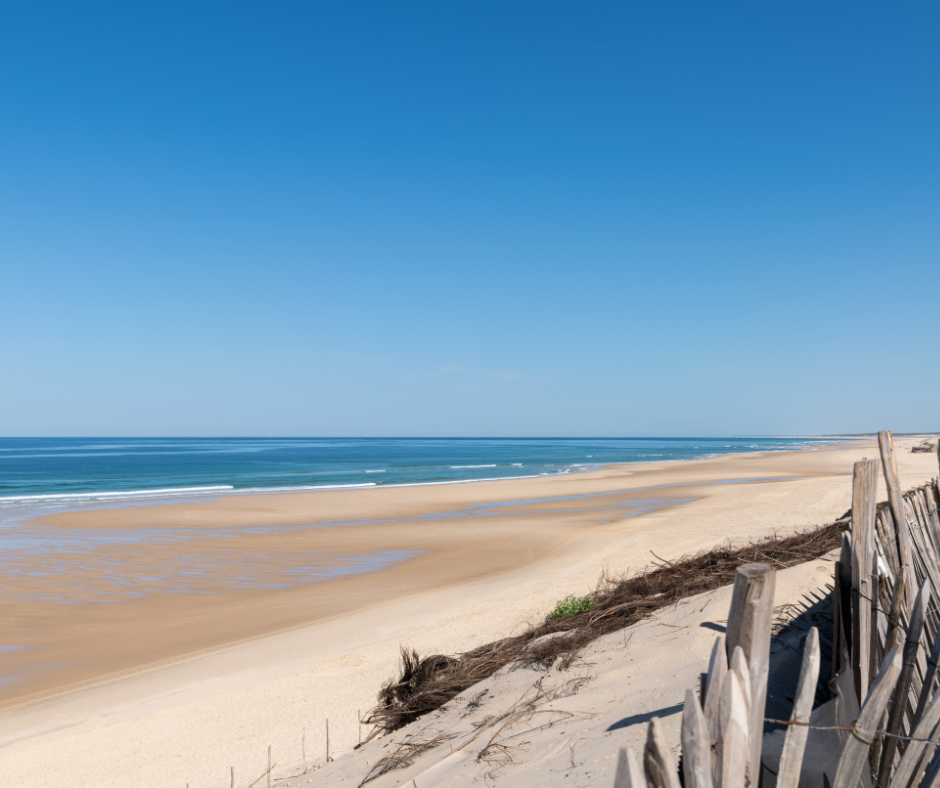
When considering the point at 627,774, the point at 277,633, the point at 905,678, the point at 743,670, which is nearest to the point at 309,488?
the point at 277,633

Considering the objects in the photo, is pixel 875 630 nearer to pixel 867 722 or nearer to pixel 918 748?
pixel 918 748

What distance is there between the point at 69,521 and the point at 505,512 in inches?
605

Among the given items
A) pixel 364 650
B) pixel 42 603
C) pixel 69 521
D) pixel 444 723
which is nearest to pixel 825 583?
pixel 444 723

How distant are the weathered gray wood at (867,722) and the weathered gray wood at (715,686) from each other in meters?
0.79

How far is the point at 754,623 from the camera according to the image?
1732 millimetres

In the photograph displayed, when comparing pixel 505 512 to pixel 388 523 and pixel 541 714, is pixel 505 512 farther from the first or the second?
pixel 541 714

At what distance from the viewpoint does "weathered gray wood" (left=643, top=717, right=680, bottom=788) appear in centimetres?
144

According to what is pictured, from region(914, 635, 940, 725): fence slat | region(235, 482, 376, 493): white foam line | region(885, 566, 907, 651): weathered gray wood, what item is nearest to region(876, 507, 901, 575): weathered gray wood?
region(885, 566, 907, 651): weathered gray wood

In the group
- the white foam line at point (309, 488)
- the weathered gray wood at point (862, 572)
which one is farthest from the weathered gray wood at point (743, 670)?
the white foam line at point (309, 488)

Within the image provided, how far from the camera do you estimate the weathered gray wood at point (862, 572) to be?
2.86 meters

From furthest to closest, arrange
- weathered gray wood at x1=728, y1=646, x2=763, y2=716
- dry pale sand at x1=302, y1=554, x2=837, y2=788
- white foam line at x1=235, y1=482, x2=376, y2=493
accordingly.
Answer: white foam line at x1=235, y1=482, x2=376, y2=493 → dry pale sand at x1=302, y1=554, x2=837, y2=788 → weathered gray wood at x1=728, y1=646, x2=763, y2=716

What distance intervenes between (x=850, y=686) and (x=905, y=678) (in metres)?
0.72

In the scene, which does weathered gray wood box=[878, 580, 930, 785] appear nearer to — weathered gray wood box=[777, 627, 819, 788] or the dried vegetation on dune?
weathered gray wood box=[777, 627, 819, 788]

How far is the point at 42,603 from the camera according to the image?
10.8 meters
